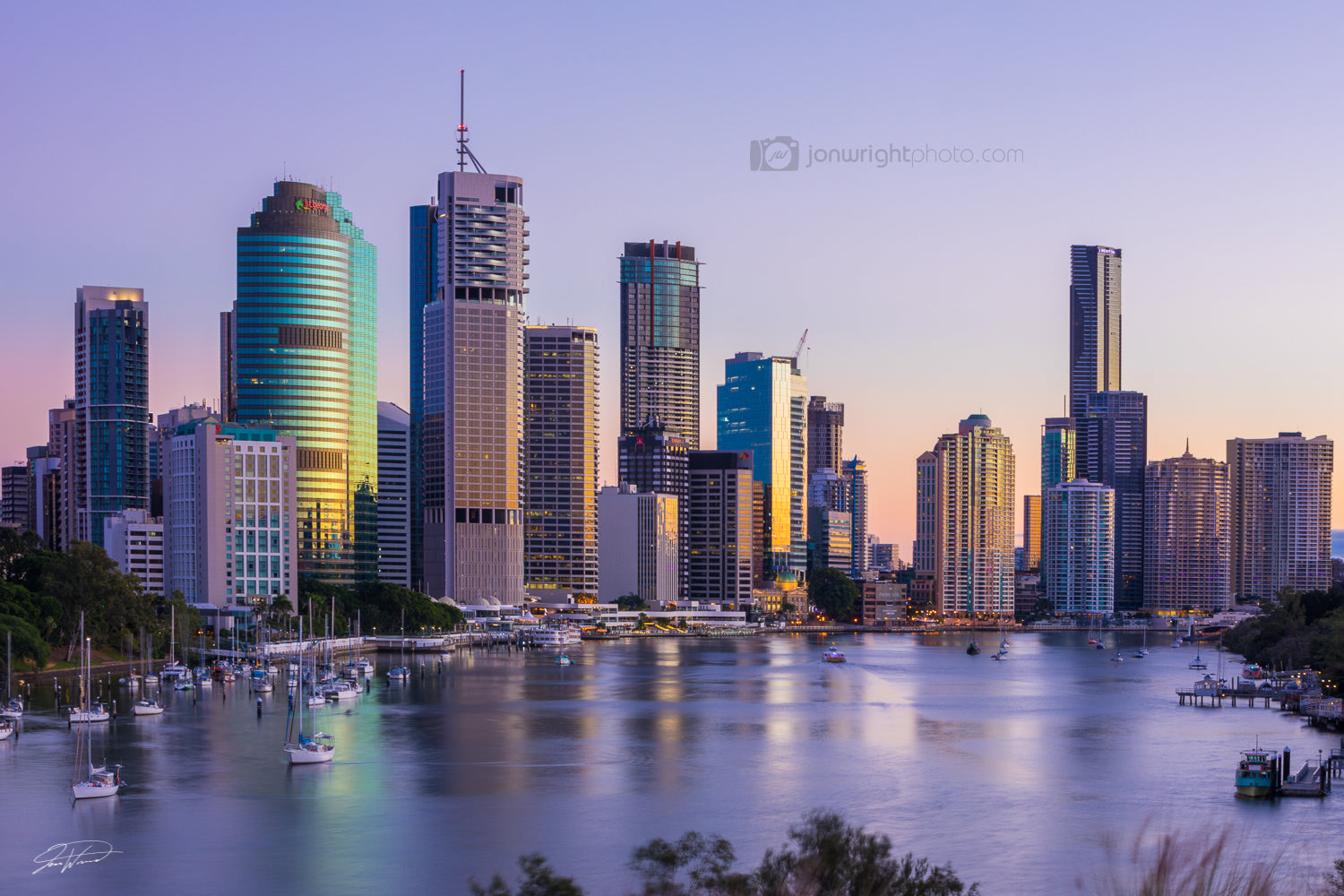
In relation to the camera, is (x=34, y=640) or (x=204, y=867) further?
(x=34, y=640)

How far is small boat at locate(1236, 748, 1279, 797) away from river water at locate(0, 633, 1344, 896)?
1447 millimetres

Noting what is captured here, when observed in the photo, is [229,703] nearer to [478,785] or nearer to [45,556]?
[45,556]

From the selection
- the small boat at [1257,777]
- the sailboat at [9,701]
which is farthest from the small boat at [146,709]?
the small boat at [1257,777]

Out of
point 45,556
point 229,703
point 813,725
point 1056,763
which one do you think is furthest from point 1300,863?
point 45,556

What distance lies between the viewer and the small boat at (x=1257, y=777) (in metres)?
84.2

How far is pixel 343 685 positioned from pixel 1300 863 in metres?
101

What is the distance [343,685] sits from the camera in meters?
148

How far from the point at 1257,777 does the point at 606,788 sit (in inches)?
1441
